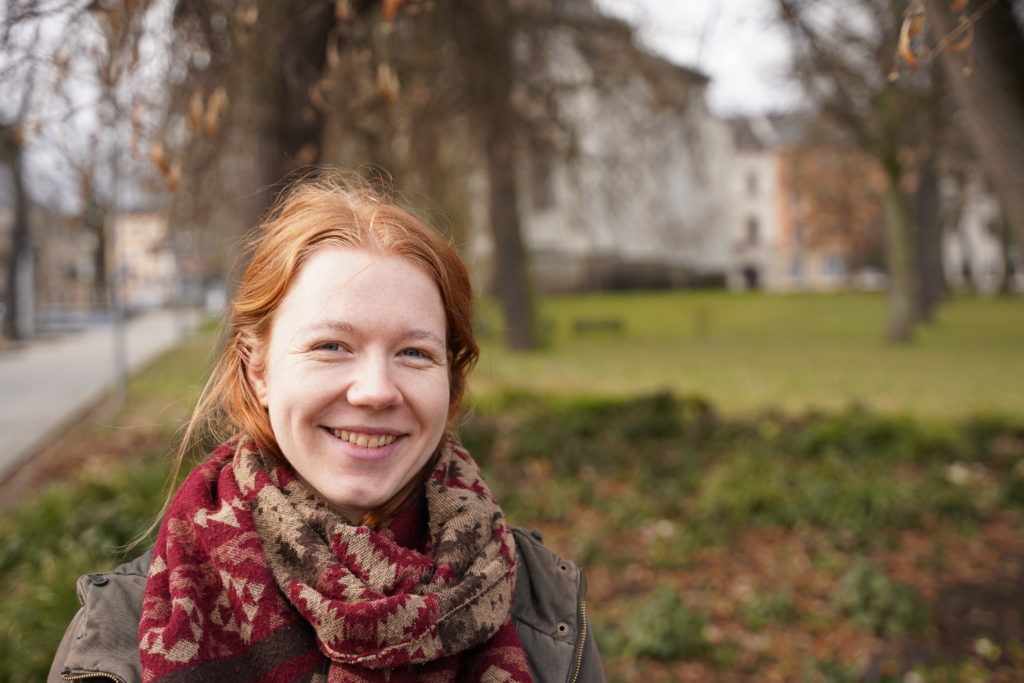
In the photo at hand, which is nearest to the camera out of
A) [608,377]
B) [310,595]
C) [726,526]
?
[310,595]

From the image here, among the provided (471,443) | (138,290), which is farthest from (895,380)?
(138,290)

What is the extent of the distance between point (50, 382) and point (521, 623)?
15.0 m

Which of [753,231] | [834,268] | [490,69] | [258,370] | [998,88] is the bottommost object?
[834,268]

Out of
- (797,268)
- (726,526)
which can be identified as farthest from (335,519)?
(797,268)

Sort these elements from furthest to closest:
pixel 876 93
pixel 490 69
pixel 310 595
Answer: pixel 876 93 < pixel 490 69 < pixel 310 595

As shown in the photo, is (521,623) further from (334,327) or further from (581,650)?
(334,327)

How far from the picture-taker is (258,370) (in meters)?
1.64

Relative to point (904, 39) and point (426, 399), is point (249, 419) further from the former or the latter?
point (904, 39)

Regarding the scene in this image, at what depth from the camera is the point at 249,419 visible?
63.5 inches

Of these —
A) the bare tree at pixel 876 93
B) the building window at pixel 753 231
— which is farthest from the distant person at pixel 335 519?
the building window at pixel 753 231

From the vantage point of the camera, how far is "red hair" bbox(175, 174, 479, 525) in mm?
1556

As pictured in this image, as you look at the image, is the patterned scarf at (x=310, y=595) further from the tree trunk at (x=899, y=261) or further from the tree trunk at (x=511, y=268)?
the tree trunk at (x=899, y=261)

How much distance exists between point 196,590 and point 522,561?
2.14ft

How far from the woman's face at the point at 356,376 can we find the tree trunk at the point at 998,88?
3.26 m
